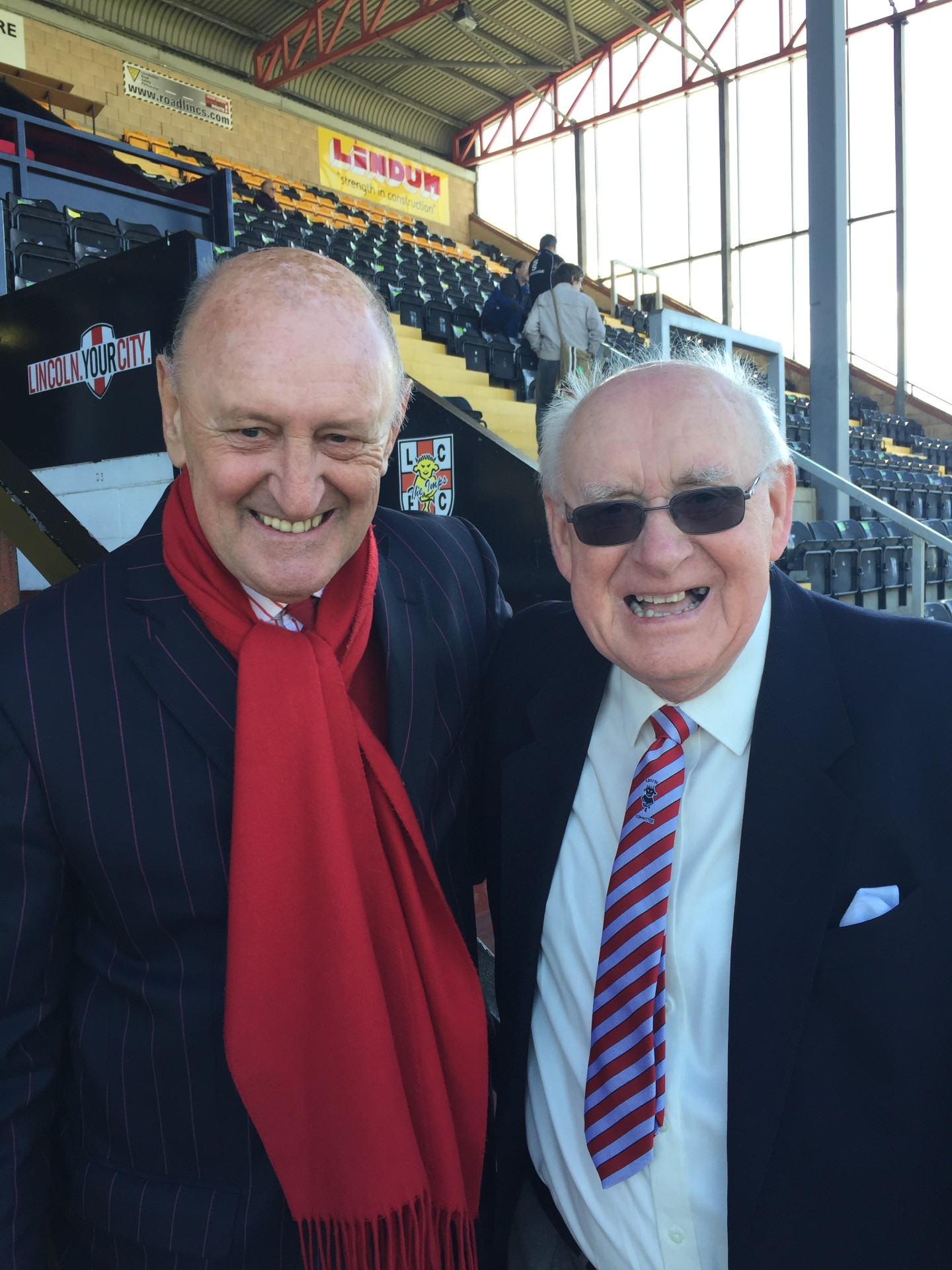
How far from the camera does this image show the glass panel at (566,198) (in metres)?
20.3

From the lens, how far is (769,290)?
18266 millimetres

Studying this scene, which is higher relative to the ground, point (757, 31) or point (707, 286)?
point (757, 31)

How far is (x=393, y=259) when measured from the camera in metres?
13.0

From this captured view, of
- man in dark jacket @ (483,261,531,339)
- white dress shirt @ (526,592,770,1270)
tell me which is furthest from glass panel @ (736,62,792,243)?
white dress shirt @ (526,592,770,1270)

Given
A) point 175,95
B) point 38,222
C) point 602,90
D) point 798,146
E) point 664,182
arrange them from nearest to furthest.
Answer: point 38,222 → point 175,95 → point 798,146 → point 664,182 → point 602,90

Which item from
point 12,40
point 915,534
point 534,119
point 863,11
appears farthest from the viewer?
point 534,119

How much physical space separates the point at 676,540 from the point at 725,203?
63.9 feet

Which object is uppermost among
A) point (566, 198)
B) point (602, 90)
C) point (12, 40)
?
point (602, 90)

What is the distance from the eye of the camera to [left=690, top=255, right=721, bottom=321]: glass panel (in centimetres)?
1878

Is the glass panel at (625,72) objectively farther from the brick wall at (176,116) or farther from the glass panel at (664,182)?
the brick wall at (176,116)

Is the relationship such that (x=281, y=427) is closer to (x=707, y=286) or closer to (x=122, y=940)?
(x=122, y=940)

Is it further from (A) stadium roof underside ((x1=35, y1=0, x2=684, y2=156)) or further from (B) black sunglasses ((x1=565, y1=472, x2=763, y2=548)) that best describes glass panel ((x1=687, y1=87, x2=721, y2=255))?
(B) black sunglasses ((x1=565, y1=472, x2=763, y2=548))

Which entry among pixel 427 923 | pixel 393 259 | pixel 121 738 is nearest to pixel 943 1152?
pixel 427 923

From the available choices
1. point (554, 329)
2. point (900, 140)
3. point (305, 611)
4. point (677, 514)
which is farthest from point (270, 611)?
point (900, 140)
